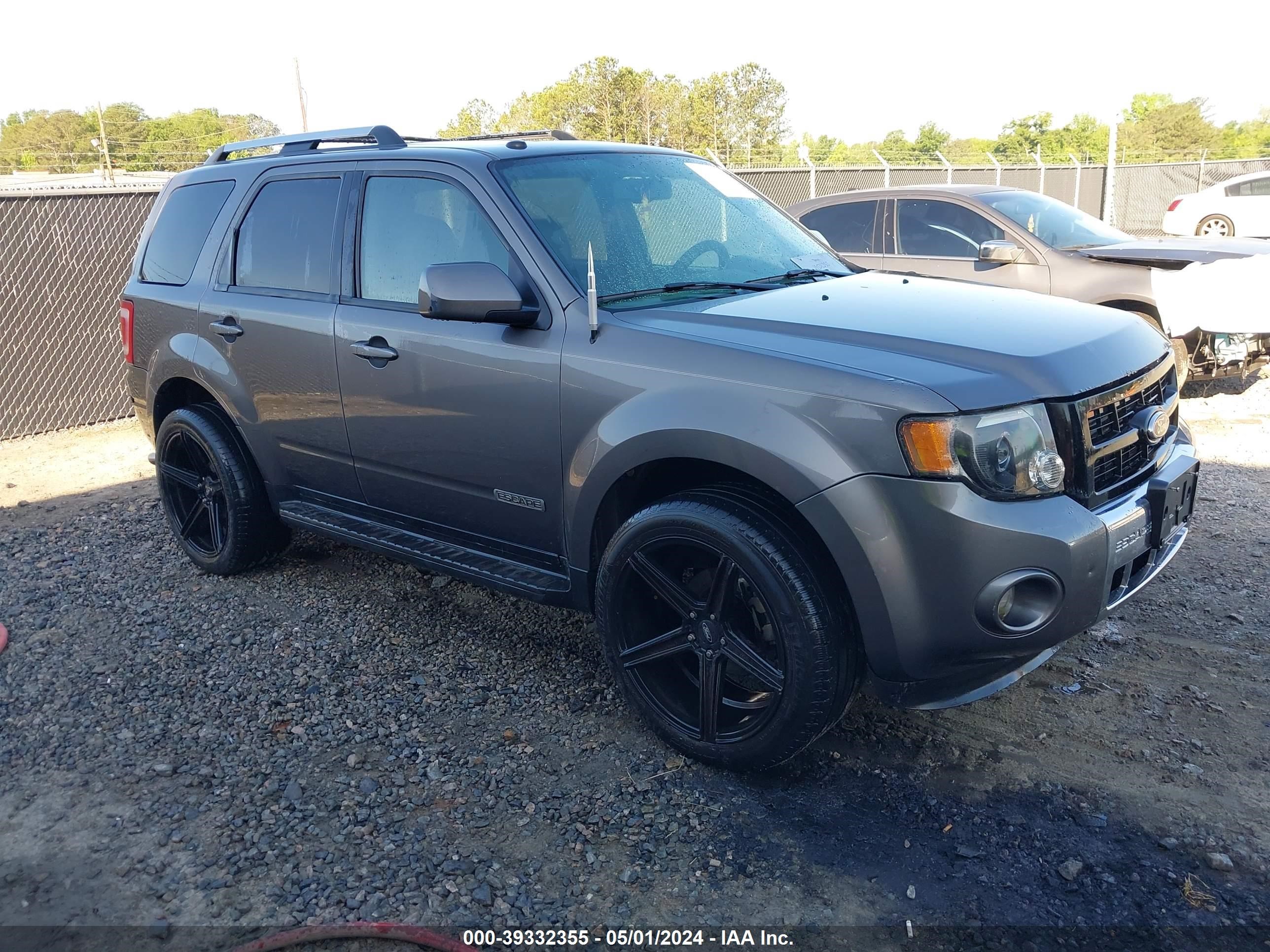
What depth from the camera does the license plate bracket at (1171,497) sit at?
3100 millimetres

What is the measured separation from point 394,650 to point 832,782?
196cm

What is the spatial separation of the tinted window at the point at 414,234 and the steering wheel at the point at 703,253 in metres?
0.65

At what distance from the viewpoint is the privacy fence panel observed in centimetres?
849

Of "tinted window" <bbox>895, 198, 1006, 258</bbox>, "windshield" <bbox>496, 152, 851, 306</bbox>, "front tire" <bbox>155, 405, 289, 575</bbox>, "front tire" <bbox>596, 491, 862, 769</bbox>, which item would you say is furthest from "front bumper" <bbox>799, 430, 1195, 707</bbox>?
"tinted window" <bbox>895, 198, 1006, 258</bbox>

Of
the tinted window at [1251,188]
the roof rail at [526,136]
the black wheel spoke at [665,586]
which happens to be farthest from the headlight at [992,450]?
the tinted window at [1251,188]

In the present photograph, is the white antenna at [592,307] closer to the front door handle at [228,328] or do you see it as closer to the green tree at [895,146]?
the front door handle at [228,328]

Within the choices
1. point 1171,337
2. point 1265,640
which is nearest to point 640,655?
point 1265,640

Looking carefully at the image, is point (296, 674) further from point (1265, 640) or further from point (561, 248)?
point (1265, 640)

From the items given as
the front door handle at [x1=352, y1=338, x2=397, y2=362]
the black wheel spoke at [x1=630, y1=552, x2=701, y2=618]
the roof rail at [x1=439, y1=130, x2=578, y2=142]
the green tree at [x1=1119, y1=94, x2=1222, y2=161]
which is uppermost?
the green tree at [x1=1119, y1=94, x2=1222, y2=161]

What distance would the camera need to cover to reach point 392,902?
111 inches

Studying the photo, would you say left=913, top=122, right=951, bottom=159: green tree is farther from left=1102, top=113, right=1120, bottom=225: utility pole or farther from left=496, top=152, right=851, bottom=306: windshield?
left=496, top=152, right=851, bottom=306: windshield

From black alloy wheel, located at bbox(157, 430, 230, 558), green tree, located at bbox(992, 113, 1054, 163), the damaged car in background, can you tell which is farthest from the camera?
green tree, located at bbox(992, 113, 1054, 163)

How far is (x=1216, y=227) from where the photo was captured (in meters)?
18.1

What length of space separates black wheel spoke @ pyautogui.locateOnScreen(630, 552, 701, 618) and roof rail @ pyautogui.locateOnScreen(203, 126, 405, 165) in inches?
82.9
